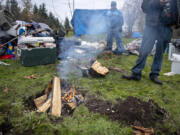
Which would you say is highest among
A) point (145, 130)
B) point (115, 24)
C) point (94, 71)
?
point (115, 24)

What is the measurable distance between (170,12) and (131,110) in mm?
1964

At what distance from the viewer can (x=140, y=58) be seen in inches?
117

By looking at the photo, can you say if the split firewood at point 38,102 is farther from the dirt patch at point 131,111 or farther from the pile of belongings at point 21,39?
the pile of belongings at point 21,39

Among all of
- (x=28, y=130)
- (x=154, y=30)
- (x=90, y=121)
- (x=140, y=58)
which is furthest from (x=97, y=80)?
(x=28, y=130)

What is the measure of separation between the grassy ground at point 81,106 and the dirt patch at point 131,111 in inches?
4.1

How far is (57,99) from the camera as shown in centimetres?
206

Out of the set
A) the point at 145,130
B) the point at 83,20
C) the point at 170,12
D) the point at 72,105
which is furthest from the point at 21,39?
the point at 83,20

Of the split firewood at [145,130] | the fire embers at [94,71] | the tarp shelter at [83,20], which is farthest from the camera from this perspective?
the tarp shelter at [83,20]

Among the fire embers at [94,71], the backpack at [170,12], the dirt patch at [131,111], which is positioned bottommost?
the dirt patch at [131,111]

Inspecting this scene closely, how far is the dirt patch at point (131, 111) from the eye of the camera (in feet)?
5.86

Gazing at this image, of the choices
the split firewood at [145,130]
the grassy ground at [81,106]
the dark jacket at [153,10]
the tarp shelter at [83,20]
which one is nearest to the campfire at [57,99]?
the grassy ground at [81,106]

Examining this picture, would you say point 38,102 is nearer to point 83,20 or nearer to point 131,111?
point 131,111

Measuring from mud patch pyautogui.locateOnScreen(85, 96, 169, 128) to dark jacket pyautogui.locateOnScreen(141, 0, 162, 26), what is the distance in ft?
5.23

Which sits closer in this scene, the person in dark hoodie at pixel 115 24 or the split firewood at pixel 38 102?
the split firewood at pixel 38 102
